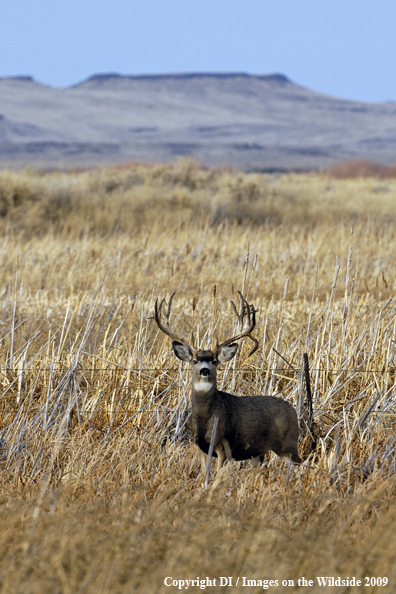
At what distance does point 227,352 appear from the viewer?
326 centimetres

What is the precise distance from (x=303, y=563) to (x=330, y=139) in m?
159

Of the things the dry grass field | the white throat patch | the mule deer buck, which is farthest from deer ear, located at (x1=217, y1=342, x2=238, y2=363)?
the dry grass field

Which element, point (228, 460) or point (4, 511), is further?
point (228, 460)

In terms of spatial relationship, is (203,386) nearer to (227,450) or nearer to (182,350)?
(182,350)

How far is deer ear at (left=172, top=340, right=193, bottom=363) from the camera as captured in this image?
3.24 m

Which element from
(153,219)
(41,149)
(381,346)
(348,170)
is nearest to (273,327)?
(381,346)

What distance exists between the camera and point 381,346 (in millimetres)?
5363

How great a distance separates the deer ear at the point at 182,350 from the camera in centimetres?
324

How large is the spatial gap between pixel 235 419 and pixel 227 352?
0.39 meters

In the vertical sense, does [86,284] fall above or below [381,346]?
below

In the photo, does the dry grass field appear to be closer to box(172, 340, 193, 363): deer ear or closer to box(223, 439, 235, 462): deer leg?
box(223, 439, 235, 462): deer leg

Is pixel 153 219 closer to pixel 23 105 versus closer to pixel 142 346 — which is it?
pixel 142 346

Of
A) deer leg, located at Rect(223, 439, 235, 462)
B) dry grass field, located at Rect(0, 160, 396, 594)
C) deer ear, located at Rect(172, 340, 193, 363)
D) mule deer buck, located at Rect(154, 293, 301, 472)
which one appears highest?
deer ear, located at Rect(172, 340, 193, 363)

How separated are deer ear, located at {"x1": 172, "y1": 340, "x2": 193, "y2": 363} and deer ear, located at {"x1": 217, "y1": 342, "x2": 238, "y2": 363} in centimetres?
12
